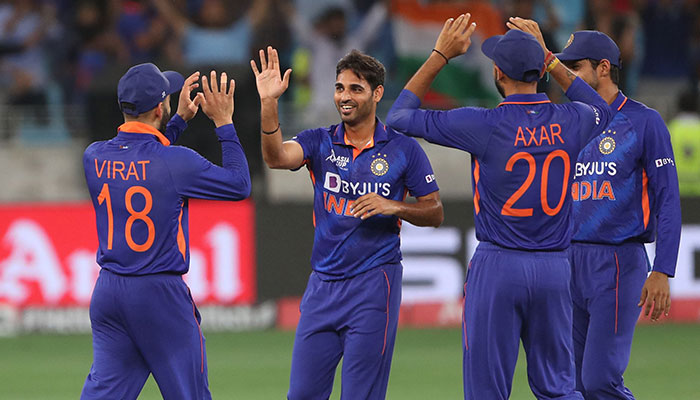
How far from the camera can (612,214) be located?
22.0ft

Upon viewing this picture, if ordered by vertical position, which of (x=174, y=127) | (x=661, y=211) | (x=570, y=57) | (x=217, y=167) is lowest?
(x=661, y=211)

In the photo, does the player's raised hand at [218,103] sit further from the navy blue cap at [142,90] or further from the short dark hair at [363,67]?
the short dark hair at [363,67]

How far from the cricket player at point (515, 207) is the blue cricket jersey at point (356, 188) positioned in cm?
37

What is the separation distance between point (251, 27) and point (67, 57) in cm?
241

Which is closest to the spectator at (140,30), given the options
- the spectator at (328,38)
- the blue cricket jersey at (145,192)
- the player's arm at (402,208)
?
the spectator at (328,38)

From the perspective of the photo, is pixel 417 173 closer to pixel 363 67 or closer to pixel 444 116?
pixel 444 116

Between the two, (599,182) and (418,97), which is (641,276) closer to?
(599,182)

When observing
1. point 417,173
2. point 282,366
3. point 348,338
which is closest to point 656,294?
point 417,173

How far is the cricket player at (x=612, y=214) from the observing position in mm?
6605

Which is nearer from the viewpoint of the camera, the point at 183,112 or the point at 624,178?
the point at 183,112

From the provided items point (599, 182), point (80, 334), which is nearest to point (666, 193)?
point (599, 182)

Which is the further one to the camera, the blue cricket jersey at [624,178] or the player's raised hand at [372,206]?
the blue cricket jersey at [624,178]

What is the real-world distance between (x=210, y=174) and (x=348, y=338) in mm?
1141

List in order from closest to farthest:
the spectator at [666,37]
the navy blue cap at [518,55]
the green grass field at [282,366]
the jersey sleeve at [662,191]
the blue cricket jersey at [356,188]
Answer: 1. the navy blue cap at [518,55]
2. the blue cricket jersey at [356,188]
3. the jersey sleeve at [662,191]
4. the green grass field at [282,366]
5. the spectator at [666,37]
